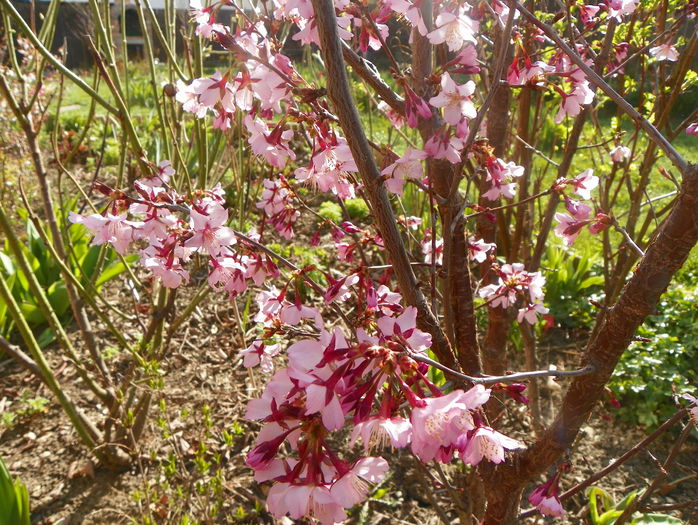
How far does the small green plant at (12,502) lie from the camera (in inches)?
66.9

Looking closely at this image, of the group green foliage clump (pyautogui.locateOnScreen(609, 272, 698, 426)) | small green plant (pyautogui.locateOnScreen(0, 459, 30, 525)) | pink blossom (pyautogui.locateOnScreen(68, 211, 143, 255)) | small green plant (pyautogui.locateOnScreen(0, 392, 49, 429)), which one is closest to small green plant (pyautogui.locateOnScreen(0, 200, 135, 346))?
small green plant (pyautogui.locateOnScreen(0, 392, 49, 429))

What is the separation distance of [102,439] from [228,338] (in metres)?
1.12

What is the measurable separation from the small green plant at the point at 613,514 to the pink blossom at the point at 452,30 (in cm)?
174

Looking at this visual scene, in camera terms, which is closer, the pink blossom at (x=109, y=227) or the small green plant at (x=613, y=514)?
the pink blossom at (x=109, y=227)

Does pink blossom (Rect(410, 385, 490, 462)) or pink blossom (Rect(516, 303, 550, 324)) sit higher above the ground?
pink blossom (Rect(516, 303, 550, 324))

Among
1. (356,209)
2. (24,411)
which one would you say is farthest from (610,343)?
(356,209)

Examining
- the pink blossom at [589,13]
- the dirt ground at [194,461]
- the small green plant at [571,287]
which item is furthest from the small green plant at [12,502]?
Result: the small green plant at [571,287]

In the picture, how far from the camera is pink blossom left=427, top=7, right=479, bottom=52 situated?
96cm

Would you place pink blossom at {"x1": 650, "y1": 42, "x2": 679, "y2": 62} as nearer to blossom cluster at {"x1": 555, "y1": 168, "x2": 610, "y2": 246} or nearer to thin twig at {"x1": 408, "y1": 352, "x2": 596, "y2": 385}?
blossom cluster at {"x1": 555, "y1": 168, "x2": 610, "y2": 246}

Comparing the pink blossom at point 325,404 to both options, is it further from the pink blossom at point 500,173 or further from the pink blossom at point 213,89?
the pink blossom at point 500,173

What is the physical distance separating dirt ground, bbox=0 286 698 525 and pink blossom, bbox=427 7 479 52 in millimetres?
1367

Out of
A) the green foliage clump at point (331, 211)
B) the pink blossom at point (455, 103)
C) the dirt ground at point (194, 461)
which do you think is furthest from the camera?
the green foliage clump at point (331, 211)

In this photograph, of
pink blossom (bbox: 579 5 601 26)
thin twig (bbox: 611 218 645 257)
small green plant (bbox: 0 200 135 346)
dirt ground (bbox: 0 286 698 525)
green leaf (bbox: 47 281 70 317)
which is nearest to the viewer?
thin twig (bbox: 611 218 645 257)

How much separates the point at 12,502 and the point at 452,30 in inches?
76.6
